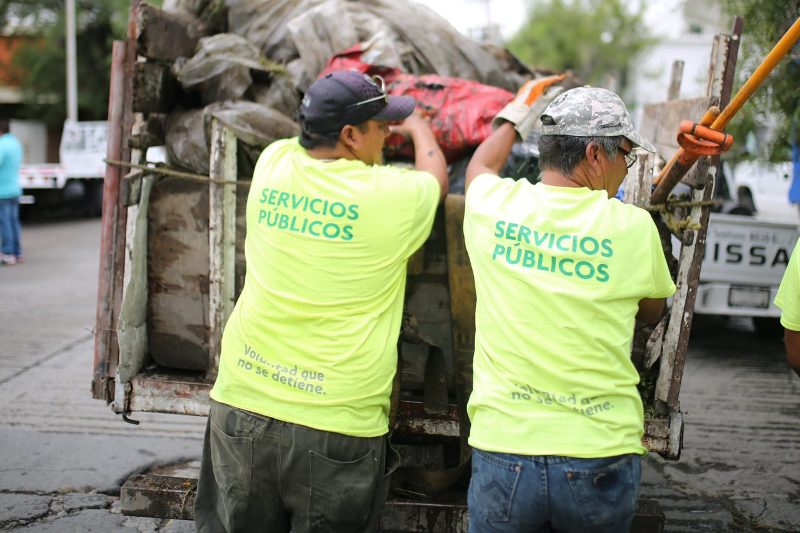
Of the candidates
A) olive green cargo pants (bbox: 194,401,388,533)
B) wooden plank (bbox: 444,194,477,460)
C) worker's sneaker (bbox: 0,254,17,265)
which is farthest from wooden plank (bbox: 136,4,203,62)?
worker's sneaker (bbox: 0,254,17,265)

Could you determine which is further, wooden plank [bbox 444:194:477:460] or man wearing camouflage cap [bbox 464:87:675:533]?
wooden plank [bbox 444:194:477:460]

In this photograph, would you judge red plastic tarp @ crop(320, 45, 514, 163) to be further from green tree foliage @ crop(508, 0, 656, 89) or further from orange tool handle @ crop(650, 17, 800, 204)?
green tree foliage @ crop(508, 0, 656, 89)

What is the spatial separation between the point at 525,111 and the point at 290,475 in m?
1.64

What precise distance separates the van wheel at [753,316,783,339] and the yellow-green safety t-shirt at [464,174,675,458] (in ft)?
22.9

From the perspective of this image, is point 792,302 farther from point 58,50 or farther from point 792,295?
point 58,50

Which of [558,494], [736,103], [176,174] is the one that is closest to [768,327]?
[736,103]

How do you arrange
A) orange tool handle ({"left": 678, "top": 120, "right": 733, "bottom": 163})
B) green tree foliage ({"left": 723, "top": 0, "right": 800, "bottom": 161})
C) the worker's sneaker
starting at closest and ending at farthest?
orange tool handle ({"left": 678, "top": 120, "right": 733, "bottom": 163}), green tree foliage ({"left": 723, "top": 0, "right": 800, "bottom": 161}), the worker's sneaker

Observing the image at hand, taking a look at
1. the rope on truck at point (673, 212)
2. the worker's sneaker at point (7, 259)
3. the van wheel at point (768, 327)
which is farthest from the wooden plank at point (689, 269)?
the worker's sneaker at point (7, 259)

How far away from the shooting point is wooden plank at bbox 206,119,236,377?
328 cm

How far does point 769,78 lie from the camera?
22.7 feet

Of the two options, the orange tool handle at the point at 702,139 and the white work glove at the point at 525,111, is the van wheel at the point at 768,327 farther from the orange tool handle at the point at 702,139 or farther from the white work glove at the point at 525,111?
the orange tool handle at the point at 702,139

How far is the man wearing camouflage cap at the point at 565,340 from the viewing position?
6.64ft

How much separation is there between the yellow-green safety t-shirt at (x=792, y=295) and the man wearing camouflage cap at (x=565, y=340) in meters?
0.74

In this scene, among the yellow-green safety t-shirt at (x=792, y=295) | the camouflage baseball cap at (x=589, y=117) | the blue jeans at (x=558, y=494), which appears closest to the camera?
the blue jeans at (x=558, y=494)
